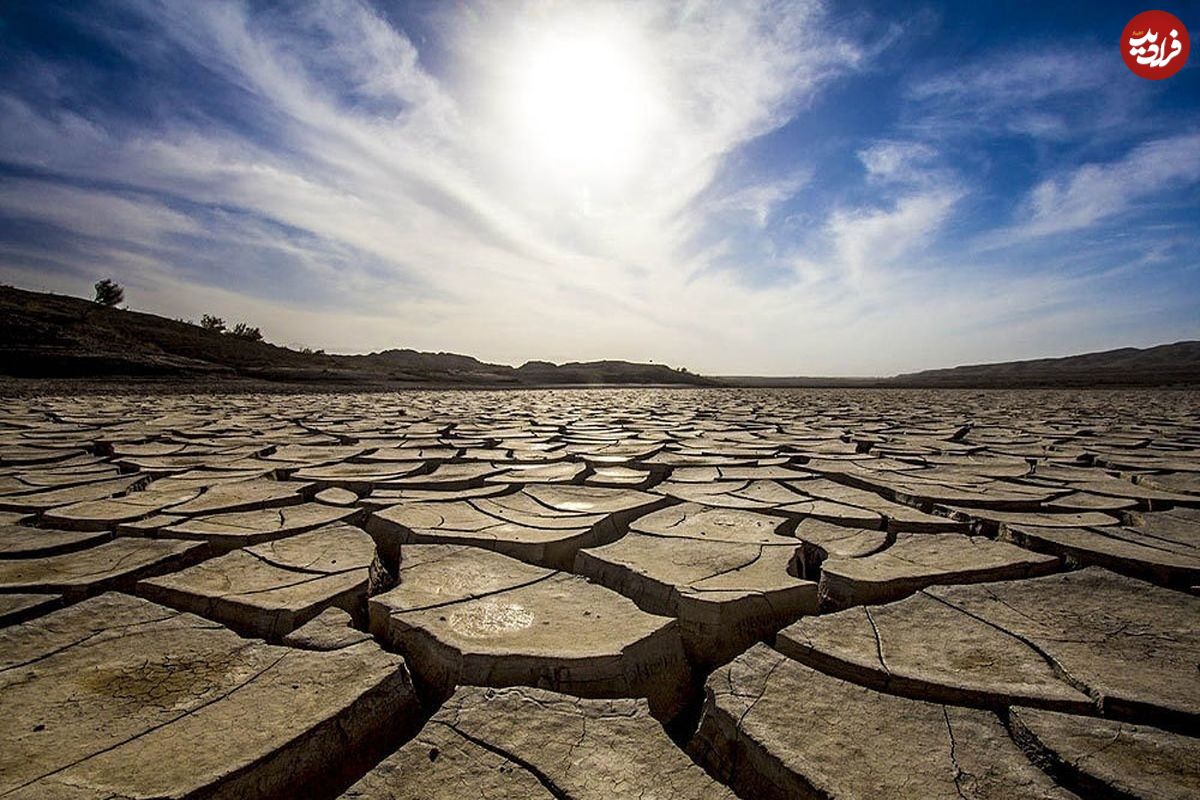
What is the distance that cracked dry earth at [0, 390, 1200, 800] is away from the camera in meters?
0.63

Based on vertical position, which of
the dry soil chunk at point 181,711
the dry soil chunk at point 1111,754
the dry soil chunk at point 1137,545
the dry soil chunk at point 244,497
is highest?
the dry soil chunk at point 1137,545

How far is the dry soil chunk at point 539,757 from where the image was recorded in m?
0.58

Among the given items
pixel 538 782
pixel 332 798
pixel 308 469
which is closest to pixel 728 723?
pixel 538 782

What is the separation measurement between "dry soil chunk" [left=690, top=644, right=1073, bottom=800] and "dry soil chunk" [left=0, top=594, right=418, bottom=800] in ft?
1.50

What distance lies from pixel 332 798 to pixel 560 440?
2.92 meters

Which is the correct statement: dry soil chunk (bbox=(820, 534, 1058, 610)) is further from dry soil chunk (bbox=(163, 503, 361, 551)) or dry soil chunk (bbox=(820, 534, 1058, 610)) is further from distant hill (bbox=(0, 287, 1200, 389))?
distant hill (bbox=(0, 287, 1200, 389))

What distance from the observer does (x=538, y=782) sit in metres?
0.60

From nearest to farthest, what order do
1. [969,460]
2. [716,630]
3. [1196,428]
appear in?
[716,630] < [969,460] < [1196,428]

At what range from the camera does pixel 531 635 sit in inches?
35.5

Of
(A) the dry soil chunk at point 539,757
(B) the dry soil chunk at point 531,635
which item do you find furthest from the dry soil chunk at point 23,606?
(A) the dry soil chunk at point 539,757

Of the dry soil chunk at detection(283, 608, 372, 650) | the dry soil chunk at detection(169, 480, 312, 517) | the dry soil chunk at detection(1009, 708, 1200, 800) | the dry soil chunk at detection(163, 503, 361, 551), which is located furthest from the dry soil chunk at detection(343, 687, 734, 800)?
the dry soil chunk at detection(169, 480, 312, 517)

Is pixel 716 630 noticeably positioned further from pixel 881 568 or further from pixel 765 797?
pixel 881 568

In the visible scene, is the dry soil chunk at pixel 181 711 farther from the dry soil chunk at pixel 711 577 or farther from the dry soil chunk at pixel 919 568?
the dry soil chunk at pixel 919 568

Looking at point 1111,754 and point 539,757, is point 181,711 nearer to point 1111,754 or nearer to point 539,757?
point 539,757
